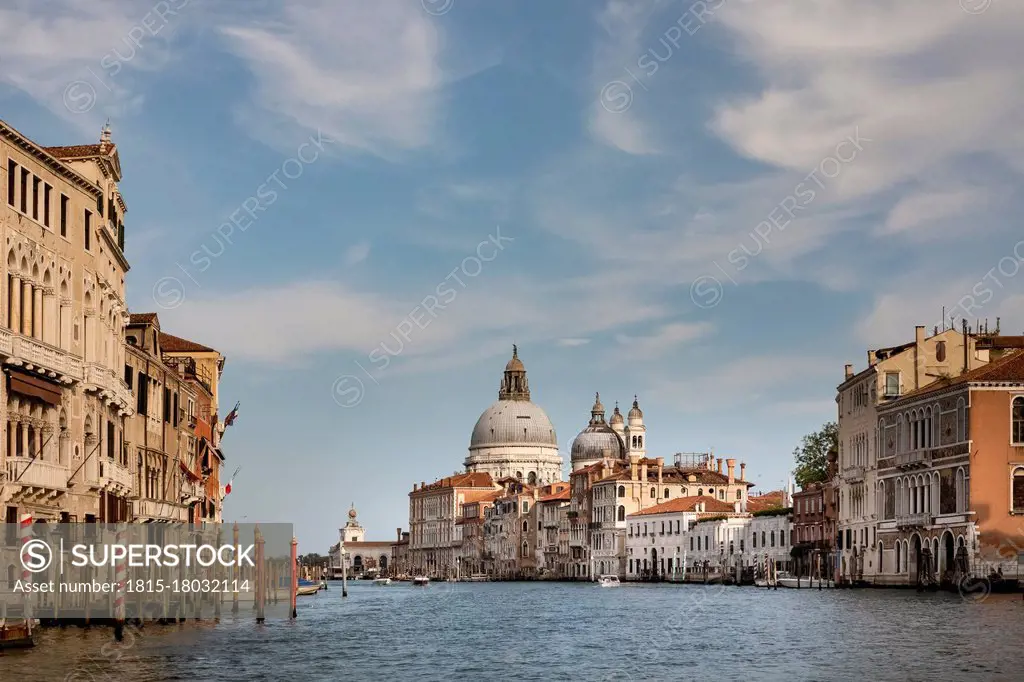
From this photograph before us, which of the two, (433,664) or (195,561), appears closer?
(433,664)

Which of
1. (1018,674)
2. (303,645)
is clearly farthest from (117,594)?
(1018,674)

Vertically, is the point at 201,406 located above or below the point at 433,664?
above

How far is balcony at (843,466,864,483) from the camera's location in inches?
3223

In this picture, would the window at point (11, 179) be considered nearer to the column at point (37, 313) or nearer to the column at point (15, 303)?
the column at point (15, 303)

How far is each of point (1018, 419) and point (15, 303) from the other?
152 ft

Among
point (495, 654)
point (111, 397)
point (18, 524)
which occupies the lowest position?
point (495, 654)

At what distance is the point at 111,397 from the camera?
126ft

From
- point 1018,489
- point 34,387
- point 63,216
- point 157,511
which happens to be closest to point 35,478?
point 34,387

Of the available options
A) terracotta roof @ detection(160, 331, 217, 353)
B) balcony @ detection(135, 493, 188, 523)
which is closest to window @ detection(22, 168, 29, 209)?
balcony @ detection(135, 493, 188, 523)

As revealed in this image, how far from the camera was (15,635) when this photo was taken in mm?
28906

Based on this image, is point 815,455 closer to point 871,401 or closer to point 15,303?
point 871,401

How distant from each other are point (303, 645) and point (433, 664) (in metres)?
5.49

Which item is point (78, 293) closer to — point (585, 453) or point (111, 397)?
point (111, 397)

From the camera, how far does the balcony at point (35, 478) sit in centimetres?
3166
